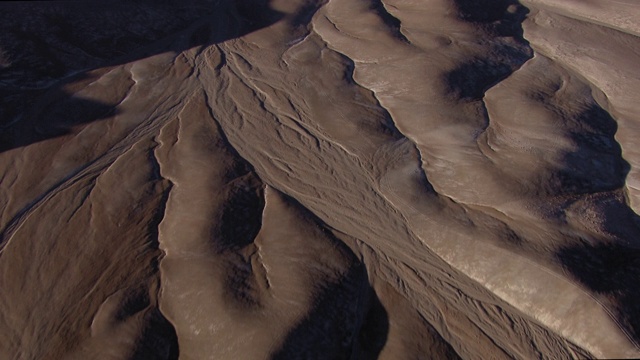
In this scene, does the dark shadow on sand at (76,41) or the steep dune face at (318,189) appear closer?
the steep dune face at (318,189)

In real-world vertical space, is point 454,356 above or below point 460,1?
below

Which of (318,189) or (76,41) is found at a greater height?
(76,41)

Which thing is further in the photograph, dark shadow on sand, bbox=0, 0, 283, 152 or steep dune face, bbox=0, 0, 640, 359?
dark shadow on sand, bbox=0, 0, 283, 152

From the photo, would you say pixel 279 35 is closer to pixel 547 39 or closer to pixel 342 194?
pixel 342 194

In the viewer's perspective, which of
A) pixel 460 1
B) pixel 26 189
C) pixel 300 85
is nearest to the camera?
pixel 26 189

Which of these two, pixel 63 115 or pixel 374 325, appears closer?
pixel 374 325

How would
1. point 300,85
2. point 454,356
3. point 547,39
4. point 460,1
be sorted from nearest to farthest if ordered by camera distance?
point 454,356, point 300,85, point 547,39, point 460,1

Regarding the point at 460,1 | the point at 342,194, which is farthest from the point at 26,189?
the point at 460,1

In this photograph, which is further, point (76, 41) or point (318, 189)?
point (76, 41)
